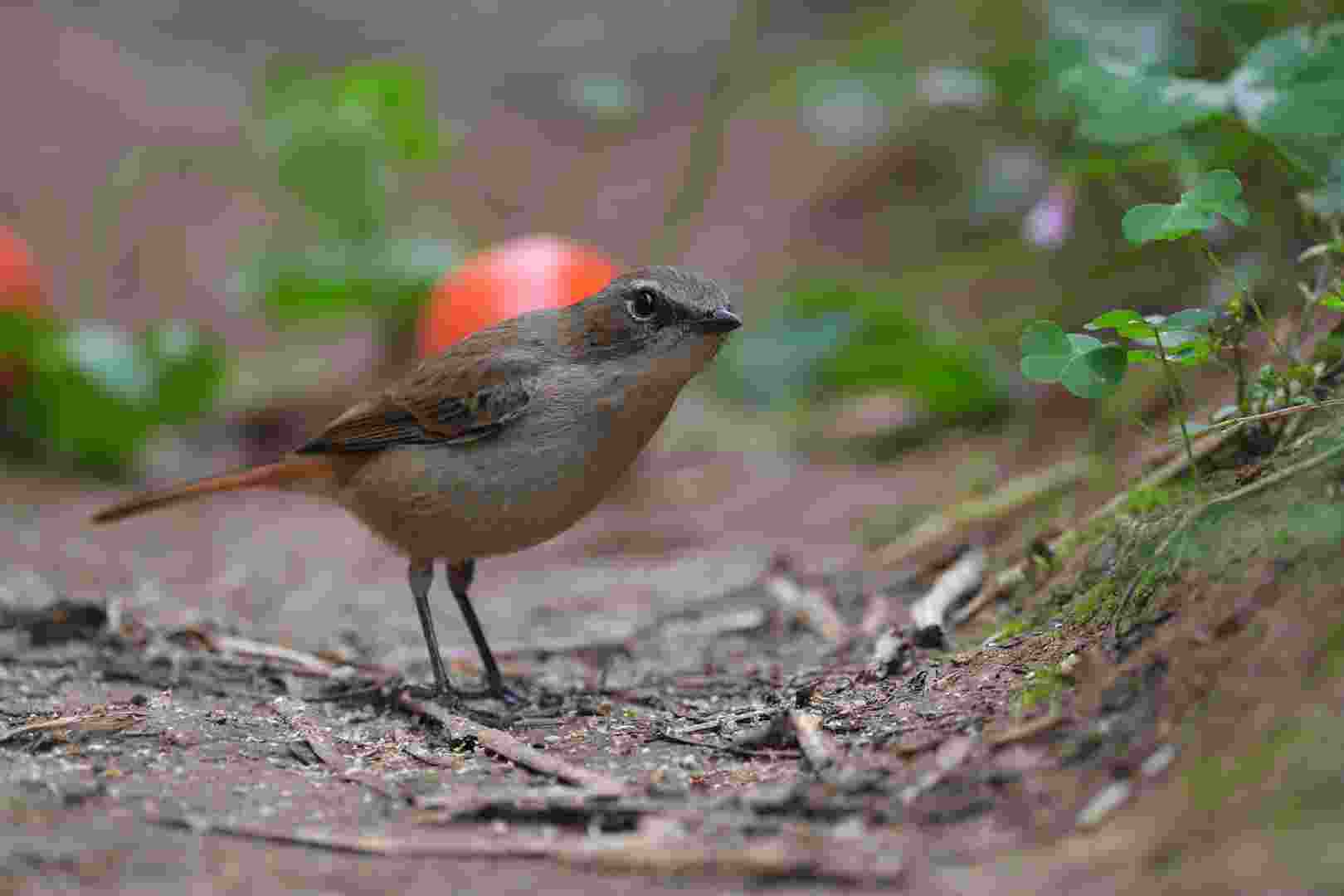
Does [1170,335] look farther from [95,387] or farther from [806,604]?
[95,387]

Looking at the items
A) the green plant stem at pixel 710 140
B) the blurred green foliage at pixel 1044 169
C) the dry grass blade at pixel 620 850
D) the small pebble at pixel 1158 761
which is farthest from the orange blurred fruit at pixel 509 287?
the small pebble at pixel 1158 761

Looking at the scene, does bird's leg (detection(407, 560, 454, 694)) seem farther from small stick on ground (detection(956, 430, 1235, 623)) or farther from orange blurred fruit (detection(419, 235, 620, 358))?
orange blurred fruit (detection(419, 235, 620, 358))

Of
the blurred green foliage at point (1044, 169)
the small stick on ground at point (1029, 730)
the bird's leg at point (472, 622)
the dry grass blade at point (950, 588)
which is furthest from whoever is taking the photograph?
the bird's leg at point (472, 622)

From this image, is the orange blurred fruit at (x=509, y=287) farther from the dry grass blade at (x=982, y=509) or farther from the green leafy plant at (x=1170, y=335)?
the green leafy plant at (x=1170, y=335)

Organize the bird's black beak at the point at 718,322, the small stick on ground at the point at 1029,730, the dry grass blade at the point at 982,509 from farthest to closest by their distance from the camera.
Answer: the dry grass blade at the point at 982,509
the bird's black beak at the point at 718,322
the small stick on ground at the point at 1029,730

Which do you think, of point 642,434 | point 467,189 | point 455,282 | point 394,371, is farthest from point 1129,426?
point 467,189

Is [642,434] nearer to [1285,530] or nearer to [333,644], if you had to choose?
[333,644]

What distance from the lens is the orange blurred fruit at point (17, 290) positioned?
26.7 feet

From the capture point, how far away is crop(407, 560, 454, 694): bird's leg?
15.4 ft

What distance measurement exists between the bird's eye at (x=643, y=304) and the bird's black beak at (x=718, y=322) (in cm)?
17

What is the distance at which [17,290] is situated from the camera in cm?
839

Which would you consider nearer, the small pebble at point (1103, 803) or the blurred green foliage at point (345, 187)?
the small pebble at point (1103, 803)

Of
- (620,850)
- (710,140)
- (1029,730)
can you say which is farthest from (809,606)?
(710,140)

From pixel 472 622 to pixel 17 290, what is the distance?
500 centimetres
